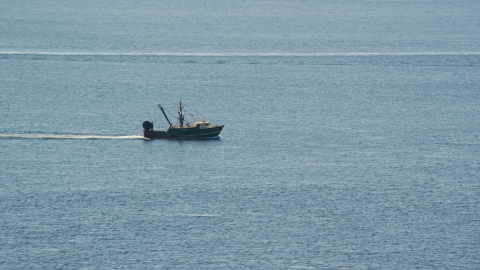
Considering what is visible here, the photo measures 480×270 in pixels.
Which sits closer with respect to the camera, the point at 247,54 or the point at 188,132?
the point at 188,132

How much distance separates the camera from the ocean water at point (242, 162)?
72.1m

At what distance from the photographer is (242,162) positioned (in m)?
92.5

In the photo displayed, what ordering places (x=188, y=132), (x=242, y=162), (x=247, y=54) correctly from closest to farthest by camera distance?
(x=242, y=162)
(x=188, y=132)
(x=247, y=54)

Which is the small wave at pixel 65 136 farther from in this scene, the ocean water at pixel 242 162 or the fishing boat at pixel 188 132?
the fishing boat at pixel 188 132

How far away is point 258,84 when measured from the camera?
134125mm

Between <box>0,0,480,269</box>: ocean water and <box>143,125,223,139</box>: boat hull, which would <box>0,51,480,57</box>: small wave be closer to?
<box>0,0,480,269</box>: ocean water

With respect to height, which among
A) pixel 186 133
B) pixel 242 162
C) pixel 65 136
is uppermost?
pixel 65 136

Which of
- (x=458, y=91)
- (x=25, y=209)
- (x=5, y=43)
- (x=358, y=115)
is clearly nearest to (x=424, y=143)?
(x=358, y=115)

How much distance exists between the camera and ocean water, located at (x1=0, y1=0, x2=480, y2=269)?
72.1 metres

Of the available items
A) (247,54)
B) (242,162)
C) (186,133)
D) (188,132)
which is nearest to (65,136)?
(186,133)

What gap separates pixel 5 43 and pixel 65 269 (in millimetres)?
106674

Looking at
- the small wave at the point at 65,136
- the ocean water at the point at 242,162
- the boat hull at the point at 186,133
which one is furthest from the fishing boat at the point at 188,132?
the small wave at the point at 65,136

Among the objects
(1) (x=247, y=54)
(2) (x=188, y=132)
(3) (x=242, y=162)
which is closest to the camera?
(3) (x=242, y=162)

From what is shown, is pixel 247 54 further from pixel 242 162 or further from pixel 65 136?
pixel 242 162
